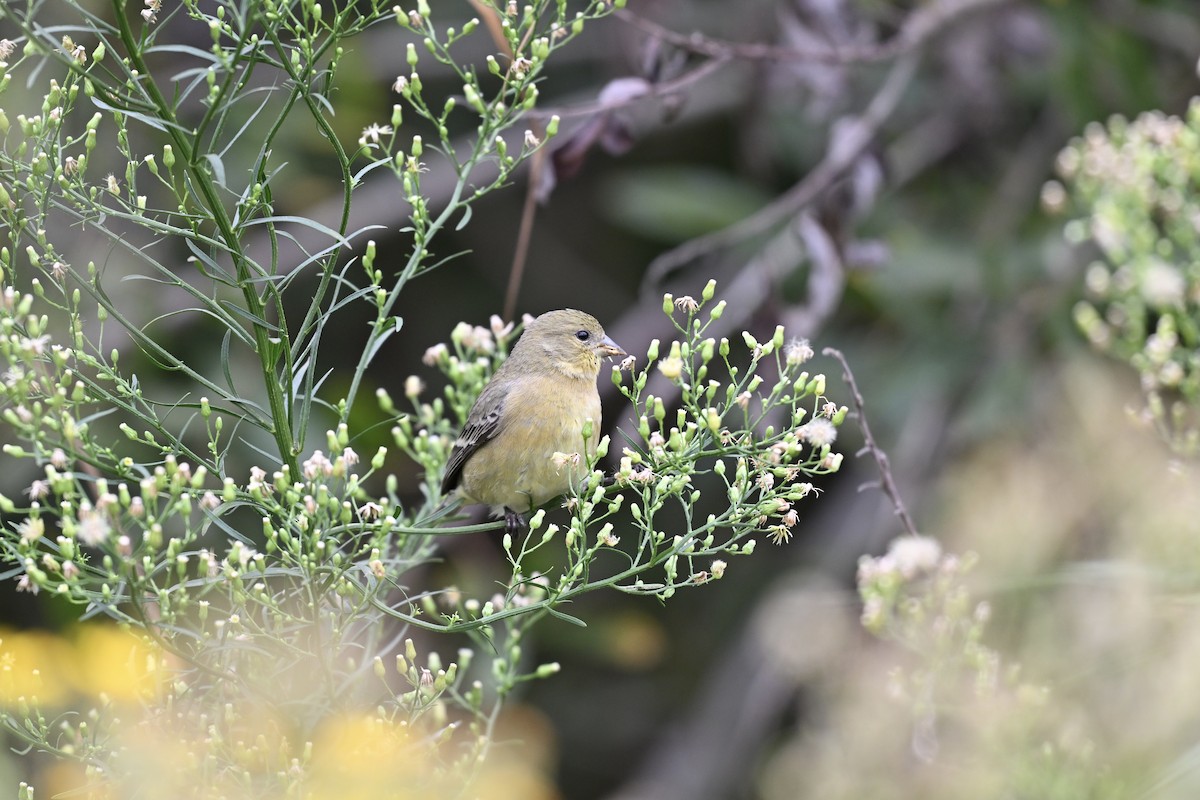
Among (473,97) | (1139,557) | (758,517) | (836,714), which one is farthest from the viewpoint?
(836,714)

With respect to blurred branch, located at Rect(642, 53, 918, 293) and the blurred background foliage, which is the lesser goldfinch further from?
blurred branch, located at Rect(642, 53, 918, 293)

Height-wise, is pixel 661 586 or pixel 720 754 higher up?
pixel 661 586

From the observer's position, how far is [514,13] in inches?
95.3

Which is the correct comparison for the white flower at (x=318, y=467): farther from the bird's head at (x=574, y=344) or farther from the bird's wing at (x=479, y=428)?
the bird's head at (x=574, y=344)

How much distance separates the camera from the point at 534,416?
11.7 ft

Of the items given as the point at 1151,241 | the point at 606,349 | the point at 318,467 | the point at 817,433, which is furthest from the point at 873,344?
the point at 318,467

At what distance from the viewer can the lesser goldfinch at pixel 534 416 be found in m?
3.51

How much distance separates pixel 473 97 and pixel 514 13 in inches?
7.6

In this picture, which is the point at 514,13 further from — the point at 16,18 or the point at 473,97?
the point at 16,18

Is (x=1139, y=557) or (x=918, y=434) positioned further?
(x=918, y=434)

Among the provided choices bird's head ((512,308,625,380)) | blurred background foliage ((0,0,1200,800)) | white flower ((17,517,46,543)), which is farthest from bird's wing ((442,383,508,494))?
white flower ((17,517,46,543))

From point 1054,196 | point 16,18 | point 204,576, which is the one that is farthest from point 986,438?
point 16,18

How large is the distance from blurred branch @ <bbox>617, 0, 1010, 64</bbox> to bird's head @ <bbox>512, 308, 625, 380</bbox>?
849 millimetres

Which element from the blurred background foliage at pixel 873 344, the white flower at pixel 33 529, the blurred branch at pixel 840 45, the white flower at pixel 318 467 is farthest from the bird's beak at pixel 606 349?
the white flower at pixel 33 529
